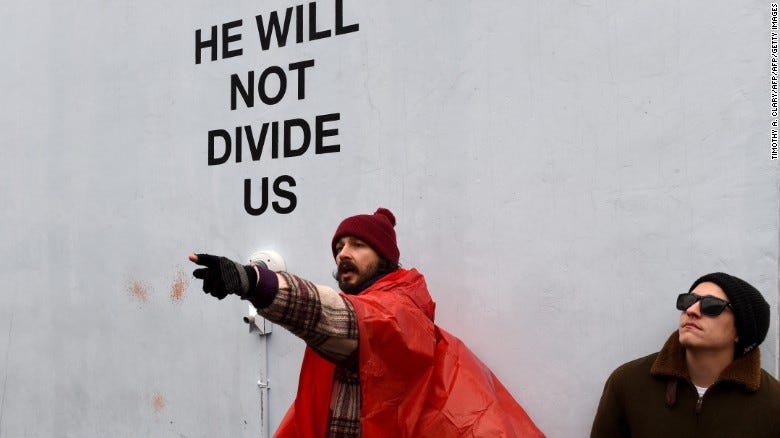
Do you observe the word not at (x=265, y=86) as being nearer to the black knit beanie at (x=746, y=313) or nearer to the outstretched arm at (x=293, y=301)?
the outstretched arm at (x=293, y=301)

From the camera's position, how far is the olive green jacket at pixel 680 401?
8.32 ft

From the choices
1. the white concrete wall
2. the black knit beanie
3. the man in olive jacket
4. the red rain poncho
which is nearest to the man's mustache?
the red rain poncho

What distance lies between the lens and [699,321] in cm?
259

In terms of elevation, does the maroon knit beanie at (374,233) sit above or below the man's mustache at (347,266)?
above

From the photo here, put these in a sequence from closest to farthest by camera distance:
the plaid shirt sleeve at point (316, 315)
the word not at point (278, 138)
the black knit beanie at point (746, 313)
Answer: the plaid shirt sleeve at point (316, 315) → the black knit beanie at point (746, 313) → the word not at point (278, 138)

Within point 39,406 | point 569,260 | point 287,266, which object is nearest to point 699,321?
point 569,260

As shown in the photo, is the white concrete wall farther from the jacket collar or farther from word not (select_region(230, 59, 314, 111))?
the jacket collar

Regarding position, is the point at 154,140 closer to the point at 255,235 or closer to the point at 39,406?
the point at 255,235

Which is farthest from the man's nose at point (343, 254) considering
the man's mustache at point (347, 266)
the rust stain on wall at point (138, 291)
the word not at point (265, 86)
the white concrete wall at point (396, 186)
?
the rust stain on wall at point (138, 291)

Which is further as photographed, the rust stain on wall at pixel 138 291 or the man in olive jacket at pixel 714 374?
the rust stain on wall at pixel 138 291

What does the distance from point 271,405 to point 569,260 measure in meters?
1.48

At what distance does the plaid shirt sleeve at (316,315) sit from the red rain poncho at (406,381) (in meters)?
0.04

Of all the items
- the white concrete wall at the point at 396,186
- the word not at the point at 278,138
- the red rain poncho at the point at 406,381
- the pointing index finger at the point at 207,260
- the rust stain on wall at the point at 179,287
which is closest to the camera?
the pointing index finger at the point at 207,260

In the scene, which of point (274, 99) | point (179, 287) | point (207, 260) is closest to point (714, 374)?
point (207, 260)
